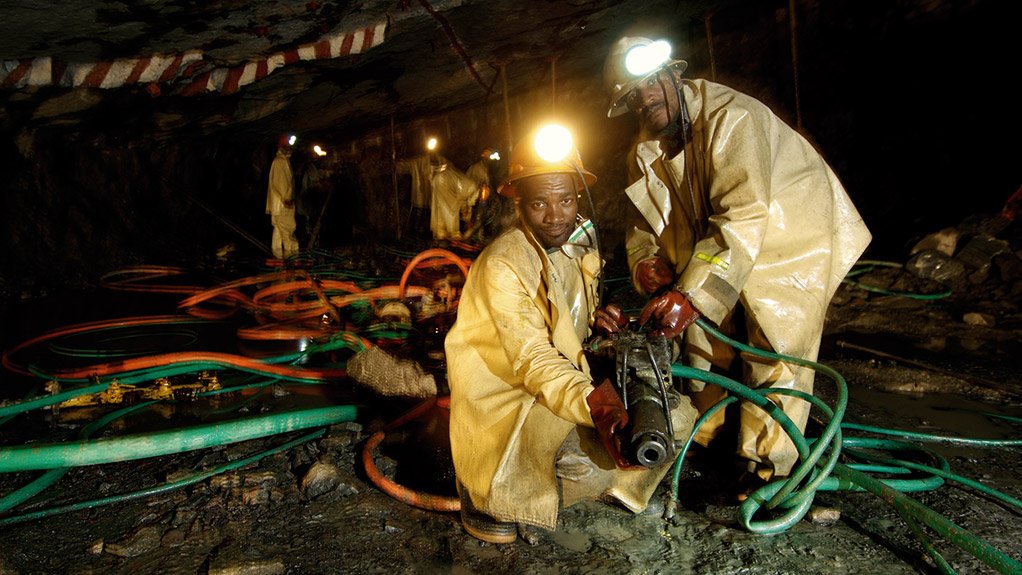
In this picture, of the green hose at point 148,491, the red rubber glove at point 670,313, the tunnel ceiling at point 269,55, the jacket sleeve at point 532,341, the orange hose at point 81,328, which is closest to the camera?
the jacket sleeve at point 532,341

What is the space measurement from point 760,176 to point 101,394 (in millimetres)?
4942

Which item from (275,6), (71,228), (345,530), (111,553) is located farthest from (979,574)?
(71,228)

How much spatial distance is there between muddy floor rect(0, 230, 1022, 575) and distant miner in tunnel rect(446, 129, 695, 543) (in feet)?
0.96

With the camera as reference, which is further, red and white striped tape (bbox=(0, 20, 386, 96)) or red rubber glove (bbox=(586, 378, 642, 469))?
red and white striped tape (bbox=(0, 20, 386, 96))

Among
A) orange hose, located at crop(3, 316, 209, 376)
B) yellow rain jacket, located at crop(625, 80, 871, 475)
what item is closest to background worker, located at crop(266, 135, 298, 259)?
orange hose, located at crop(3, 316, 209, 376)

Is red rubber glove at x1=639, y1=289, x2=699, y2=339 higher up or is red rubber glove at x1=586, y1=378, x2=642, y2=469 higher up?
red rubber glove at x1=639, y1=289, x2=699, y2=339

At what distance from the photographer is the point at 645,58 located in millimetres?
2379

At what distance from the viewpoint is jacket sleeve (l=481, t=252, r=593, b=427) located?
5.82ft

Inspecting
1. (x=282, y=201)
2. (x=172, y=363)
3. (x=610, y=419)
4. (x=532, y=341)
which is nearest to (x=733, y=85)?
(x=532, y=341)

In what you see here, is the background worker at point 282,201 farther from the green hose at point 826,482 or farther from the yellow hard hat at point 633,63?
the green hose at point 826,482

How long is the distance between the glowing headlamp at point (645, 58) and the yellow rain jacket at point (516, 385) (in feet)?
3.36

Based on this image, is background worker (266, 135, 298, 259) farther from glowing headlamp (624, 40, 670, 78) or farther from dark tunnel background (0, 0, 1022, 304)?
glowing headlamp (624, 40, 670, 78)

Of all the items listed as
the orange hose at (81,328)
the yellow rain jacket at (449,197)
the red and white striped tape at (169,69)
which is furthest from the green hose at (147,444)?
the yellow rain jacket at (449,197)

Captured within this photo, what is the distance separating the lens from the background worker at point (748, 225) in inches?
84.0
